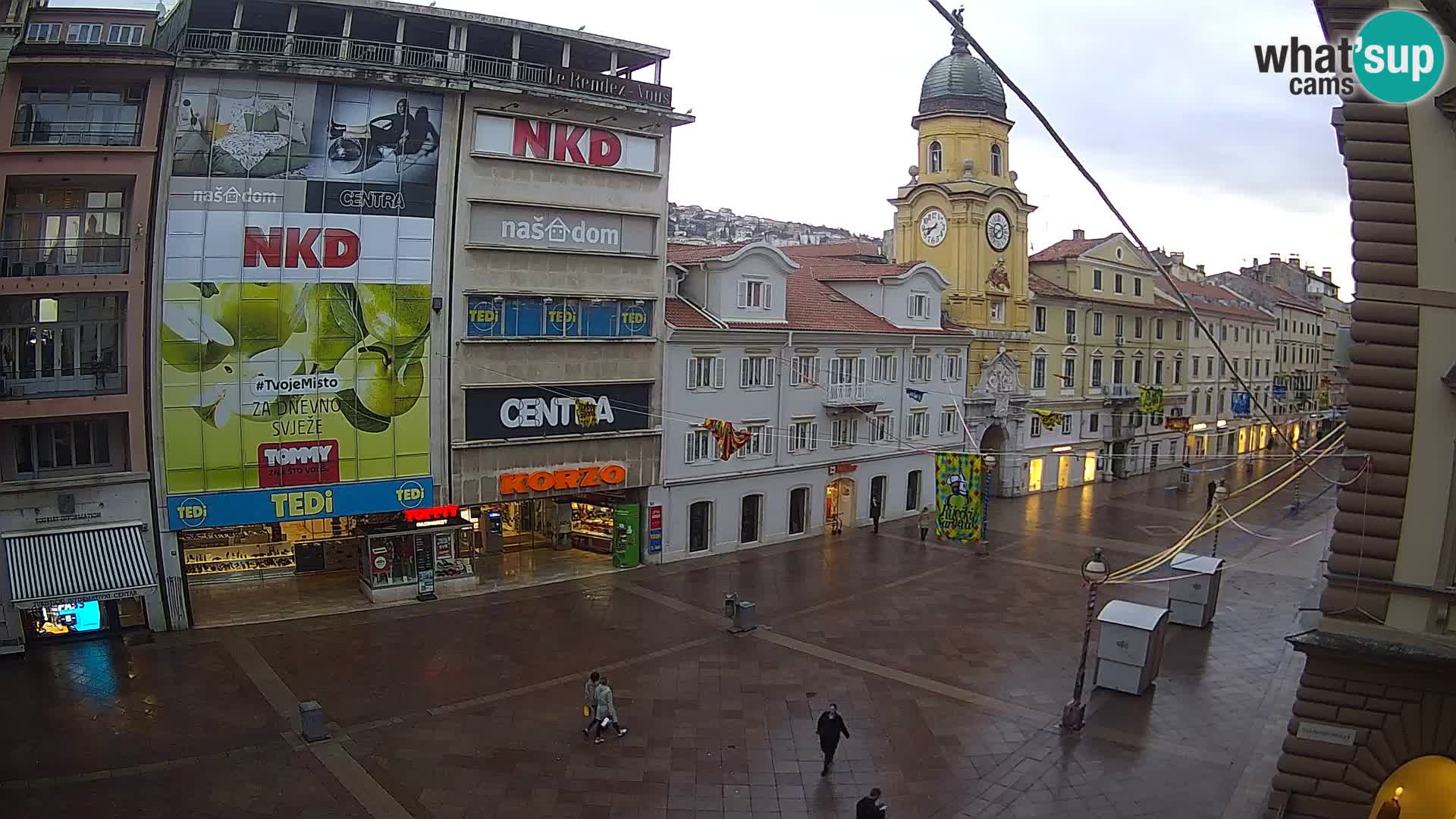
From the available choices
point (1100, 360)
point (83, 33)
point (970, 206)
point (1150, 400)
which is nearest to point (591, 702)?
point (83, 33)

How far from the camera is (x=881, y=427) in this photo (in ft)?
141

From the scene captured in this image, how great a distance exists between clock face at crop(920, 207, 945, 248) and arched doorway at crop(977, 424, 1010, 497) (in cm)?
1014

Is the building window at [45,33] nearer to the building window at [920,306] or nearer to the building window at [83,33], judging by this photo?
the building window at [83,33]

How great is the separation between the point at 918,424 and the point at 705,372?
13.8 meters

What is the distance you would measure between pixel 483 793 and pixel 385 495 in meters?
13.6

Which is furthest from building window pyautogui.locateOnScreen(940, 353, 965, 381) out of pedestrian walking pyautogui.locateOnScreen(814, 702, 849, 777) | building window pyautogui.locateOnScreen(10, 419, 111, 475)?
building window pyautogui.locateOnScreen(10, 419, 111, 475)

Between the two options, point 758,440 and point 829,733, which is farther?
point 758,440

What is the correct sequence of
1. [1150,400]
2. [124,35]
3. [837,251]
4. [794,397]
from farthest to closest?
[837,251], [1150,400], [794,397], [124,35]

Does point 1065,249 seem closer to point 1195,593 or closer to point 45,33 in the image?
point 1195,593

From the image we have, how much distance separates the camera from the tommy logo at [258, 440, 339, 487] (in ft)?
88.8

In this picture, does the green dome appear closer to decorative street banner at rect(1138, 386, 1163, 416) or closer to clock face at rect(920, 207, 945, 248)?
clock face at rect(920, 207, 945, 248)

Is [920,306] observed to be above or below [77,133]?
below

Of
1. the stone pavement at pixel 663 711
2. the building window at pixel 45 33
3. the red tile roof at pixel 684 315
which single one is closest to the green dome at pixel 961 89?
the red tile roof at pixel 684 315

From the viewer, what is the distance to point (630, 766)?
60.2 feet
